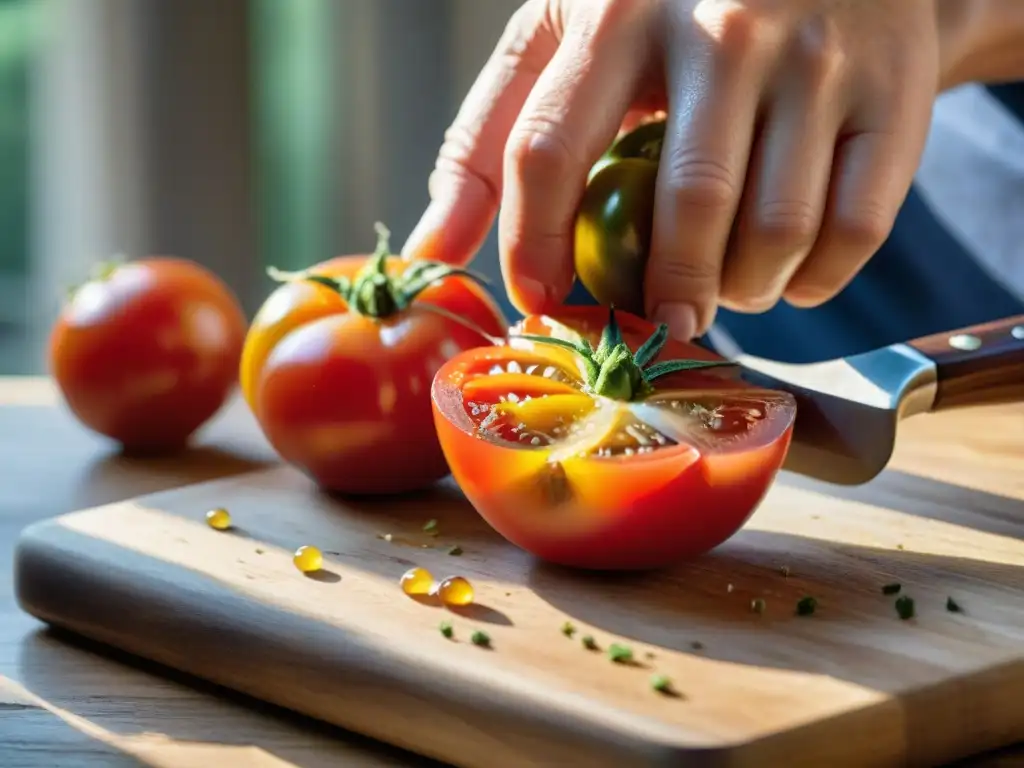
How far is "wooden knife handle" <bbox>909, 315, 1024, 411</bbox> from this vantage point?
1.10 metres

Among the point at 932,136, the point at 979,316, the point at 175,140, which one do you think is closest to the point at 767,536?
the point at 979,316

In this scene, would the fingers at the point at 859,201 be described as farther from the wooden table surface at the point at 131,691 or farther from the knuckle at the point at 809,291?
the wooden table surface at the point at 131,691

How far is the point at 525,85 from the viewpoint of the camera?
1213 millimetres

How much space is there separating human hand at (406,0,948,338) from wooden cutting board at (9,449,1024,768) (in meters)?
0.20

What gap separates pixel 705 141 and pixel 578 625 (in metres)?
0.35

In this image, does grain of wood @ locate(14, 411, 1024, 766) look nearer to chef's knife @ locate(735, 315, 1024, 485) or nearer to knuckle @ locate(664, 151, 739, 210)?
chef's knife @ locate(735, 315, 1024, 485)

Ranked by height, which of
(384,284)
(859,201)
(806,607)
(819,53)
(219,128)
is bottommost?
(219,128)

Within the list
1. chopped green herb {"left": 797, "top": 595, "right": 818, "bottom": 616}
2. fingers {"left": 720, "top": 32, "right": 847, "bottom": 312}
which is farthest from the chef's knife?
chopped green herb {"left": 797, "top": 595, "right": 818, "bottom": 616}

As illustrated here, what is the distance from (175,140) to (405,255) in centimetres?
178

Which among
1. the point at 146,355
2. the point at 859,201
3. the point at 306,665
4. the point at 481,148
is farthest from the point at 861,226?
the point at 146,355

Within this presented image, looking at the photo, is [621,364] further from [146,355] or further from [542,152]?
[146,355]

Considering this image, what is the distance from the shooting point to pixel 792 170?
984mm

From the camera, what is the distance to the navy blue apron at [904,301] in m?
1.66

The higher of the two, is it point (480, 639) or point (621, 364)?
point (621, 364)
